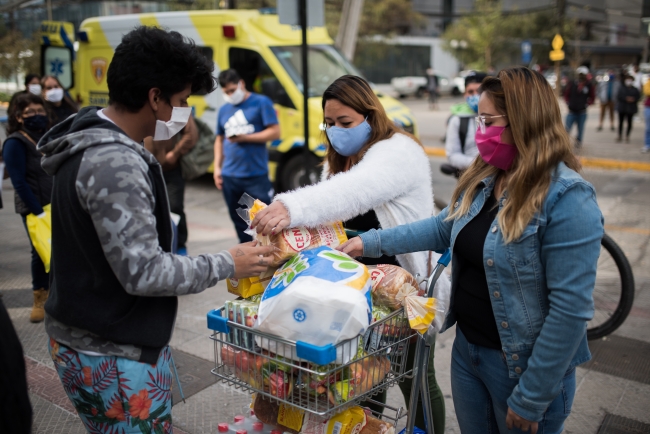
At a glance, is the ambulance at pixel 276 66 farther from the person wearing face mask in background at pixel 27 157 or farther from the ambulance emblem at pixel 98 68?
the person wearing face mask in background at pixel 27 157

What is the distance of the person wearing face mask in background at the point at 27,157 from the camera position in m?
4.71

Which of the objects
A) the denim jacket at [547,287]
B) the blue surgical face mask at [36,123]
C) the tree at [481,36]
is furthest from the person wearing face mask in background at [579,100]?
the tree at [481,36]

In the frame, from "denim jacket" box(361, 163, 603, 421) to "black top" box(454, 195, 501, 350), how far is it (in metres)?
0.07

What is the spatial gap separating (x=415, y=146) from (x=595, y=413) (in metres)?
2.09

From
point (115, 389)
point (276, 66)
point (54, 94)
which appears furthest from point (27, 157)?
point (276, 66)

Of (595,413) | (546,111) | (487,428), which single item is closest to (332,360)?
(487,428)

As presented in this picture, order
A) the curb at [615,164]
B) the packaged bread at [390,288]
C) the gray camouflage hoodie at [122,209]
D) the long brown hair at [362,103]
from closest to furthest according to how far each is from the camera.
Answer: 1. the gray camouflage hoodie at [122,209]
2. the packaged bread at [390,288]
3. the long brown hair at [362,103]
4. the curb at [615,164]

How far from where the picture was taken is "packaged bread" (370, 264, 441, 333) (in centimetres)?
213

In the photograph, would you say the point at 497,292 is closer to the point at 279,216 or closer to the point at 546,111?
the point at 546,111

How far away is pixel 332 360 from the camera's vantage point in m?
1.91

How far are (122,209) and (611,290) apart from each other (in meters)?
4.04

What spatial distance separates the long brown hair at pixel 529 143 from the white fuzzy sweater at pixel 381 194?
66cm

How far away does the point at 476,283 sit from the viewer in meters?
2.18

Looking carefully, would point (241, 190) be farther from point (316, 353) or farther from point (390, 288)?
point (316, 353)
